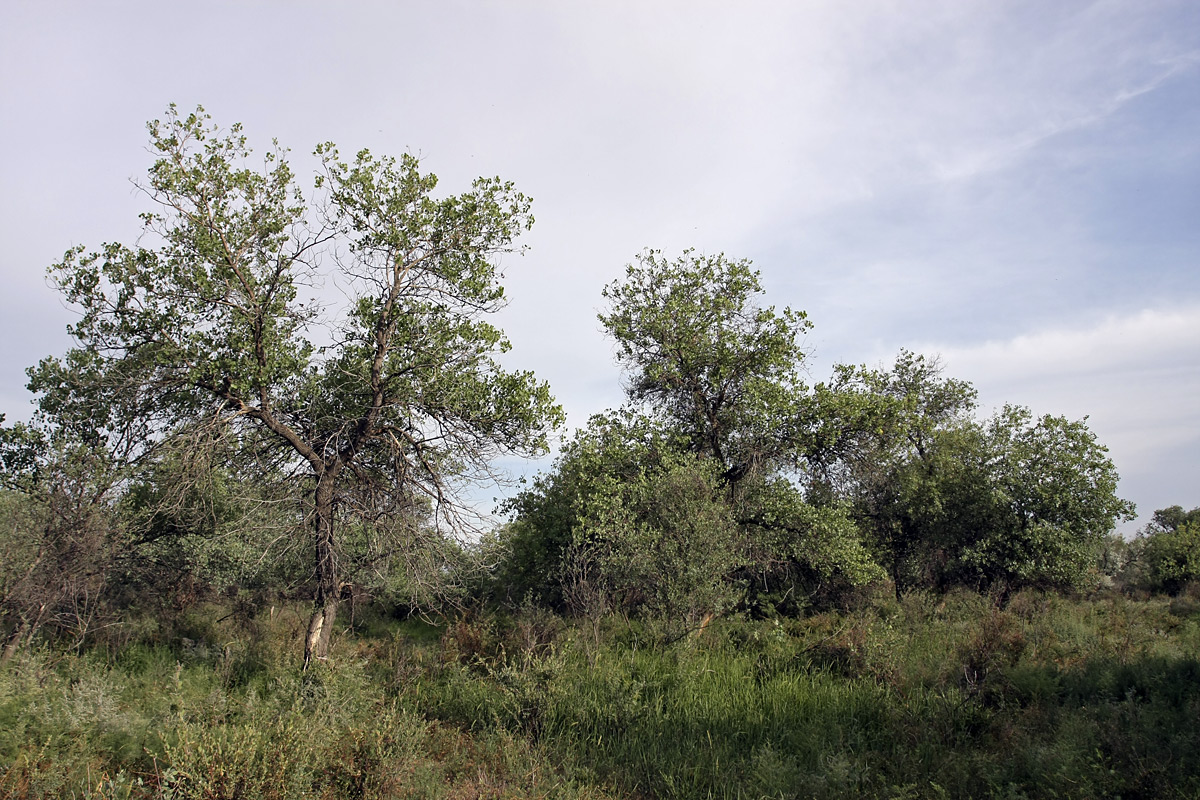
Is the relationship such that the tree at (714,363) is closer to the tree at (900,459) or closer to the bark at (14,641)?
the tree at (900,459)

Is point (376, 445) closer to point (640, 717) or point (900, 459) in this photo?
point (640, 717)

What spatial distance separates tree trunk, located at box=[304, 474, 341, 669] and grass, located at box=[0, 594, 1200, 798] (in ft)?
3.30

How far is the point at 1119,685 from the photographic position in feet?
30.3

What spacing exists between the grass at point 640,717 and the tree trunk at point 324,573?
101 centimetres

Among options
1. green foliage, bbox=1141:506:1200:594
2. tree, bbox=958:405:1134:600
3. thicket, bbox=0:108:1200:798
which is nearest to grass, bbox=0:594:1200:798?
thicket, bbox=0:108:1200:798

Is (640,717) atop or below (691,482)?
below

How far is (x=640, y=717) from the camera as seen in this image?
9617mm

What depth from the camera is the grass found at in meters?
6.64

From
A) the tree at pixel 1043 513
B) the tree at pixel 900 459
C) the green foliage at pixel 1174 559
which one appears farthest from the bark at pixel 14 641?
the green foliage at pixel 1174 559

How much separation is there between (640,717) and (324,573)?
548cm

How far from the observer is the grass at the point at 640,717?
664 cm

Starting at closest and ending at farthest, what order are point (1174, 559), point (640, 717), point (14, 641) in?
point (640, 717) < point (14, 641) < point (1174, 559)

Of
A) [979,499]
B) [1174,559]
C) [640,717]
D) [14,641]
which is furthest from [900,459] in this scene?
[14,641]

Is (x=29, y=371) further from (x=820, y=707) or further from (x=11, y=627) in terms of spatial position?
(x=820, y=707)
